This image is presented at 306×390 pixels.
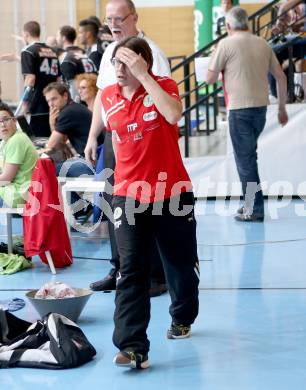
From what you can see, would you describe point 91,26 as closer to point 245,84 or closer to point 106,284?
point 245,84

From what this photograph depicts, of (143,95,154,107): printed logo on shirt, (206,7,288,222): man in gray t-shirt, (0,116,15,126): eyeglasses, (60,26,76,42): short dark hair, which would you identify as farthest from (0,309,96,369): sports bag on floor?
(60,26,76,42): short dark hair

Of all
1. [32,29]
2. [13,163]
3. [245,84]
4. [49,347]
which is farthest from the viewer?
[32,29]

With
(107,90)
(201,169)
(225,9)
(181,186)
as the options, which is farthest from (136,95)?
(225,9)

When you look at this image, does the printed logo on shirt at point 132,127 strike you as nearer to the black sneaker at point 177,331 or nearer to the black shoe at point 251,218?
the black sneaker at point 177,331

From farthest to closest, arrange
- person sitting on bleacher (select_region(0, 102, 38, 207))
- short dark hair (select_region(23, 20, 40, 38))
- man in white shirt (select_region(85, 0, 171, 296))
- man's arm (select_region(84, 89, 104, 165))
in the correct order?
short dark hair (select_region(23, 20, 40, 38)) → person sitting on bleacher (select_region(0, 102, 38, 207)) → man's arm (select_region(84, 89, 104, 165)) → man in white shirt (select_region(85, 0, 171, 296))

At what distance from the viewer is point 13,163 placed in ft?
21.0

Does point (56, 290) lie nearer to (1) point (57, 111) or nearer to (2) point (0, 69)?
(1) point (57, 111)

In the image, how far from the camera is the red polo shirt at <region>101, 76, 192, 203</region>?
397 cm

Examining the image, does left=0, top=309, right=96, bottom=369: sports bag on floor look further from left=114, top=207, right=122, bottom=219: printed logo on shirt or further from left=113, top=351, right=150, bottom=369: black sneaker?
left=114, top=207, right=122, bottom=219: printed logo on shirt

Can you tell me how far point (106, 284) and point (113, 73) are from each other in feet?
4.33

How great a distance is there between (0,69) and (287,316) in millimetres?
13221

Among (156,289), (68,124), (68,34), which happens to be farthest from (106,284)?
(68,34)

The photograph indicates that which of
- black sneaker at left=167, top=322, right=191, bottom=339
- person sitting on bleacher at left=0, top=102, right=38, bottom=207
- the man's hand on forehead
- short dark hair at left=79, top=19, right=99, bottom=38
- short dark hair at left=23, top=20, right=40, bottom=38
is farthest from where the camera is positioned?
short dark hair at left=79, top=19, right=99, bottom=38

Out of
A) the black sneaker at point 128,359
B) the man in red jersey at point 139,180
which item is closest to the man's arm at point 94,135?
the man in red jersey at point 139,180
